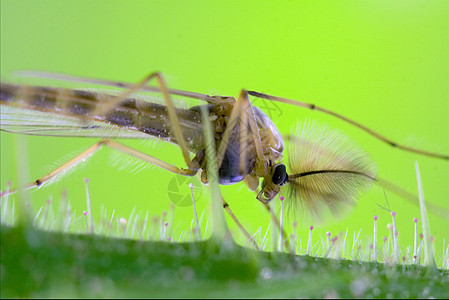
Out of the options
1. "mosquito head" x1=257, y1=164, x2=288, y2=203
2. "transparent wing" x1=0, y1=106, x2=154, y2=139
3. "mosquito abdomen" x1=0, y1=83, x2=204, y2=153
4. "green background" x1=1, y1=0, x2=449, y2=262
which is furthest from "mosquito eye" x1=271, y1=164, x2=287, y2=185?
"green background" x1=1, y1=0, x2=449, y2=262

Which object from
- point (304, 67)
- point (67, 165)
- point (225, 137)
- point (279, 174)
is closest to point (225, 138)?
point (225, 137)

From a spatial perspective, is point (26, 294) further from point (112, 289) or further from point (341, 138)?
point (341, 138)

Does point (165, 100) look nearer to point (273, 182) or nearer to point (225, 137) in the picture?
point (225, 137)

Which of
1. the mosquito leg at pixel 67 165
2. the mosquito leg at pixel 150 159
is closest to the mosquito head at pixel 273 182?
the mosquito leg at pixel 150 159

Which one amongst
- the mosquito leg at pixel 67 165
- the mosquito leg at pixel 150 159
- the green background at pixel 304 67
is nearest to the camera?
the mosquito leg at pixel 150 159

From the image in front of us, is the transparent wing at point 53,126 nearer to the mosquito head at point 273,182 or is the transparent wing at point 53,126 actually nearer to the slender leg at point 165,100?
the slender leg at point 165,100

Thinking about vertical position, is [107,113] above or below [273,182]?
above
